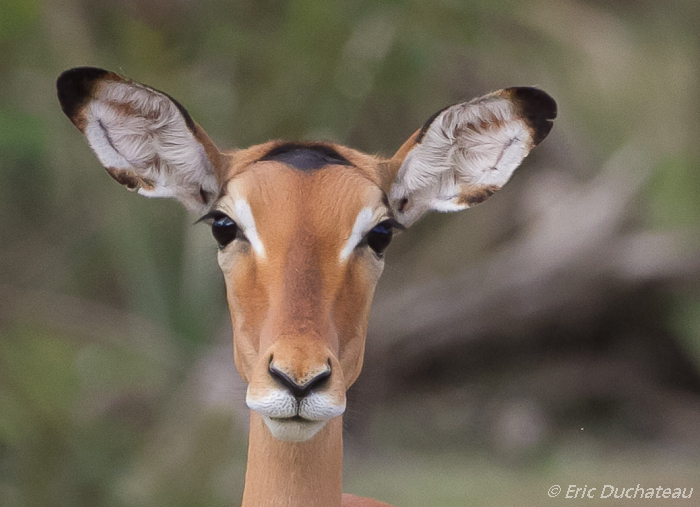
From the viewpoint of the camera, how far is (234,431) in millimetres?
6215

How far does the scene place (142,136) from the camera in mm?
3217

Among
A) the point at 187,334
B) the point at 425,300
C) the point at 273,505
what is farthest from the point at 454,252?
the point at 273,505

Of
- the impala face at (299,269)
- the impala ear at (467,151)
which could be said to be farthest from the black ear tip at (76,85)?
the impala ear at (467,151)

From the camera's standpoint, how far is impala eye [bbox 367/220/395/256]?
3.01 m

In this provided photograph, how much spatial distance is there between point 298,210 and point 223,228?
299 millimetres

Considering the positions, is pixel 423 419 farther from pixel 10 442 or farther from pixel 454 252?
pixel 10 442

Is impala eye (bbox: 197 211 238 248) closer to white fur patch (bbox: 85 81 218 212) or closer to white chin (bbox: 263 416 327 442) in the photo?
white fur patch (bbox: 85 81 218 212)

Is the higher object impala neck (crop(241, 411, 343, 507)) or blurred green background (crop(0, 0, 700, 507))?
blurred green background (crop(0, 0, 700, 507))

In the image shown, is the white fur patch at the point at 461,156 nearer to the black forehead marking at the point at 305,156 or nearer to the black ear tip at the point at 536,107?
the black ear tip at the point at 536,107

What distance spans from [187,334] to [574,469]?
3.40 meters

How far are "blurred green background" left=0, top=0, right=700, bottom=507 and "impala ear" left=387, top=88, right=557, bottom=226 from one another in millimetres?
3048

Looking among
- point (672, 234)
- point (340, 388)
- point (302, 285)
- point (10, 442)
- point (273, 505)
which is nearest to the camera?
point (340, 388)

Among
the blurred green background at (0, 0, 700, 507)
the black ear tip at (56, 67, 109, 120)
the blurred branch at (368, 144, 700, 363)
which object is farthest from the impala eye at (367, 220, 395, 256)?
the blurred branch at (368, 144, 700, 363)

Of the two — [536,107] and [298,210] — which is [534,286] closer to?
[536,107]
